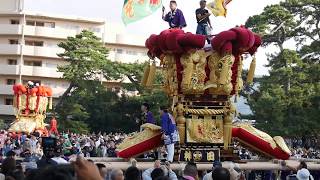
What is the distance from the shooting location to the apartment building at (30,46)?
54500 mm

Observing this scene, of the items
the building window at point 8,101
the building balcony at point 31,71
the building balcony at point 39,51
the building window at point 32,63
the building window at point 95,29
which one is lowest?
the building window at point 8,101

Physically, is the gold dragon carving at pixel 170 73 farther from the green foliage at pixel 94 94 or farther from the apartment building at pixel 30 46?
the apartment building at pixel 30 46

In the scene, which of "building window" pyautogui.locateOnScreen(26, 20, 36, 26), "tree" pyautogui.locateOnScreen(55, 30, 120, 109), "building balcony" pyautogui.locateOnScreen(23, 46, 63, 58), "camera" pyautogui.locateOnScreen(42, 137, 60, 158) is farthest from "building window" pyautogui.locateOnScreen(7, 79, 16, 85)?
"camera" pyautogui.locateOnScreen(42, 137, 60, 158)

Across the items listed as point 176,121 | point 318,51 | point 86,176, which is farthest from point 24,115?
point 86,176

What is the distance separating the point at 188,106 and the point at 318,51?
2095 cm

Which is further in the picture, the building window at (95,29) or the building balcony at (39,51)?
the building window at (95,29)

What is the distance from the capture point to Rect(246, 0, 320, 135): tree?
30.4 m

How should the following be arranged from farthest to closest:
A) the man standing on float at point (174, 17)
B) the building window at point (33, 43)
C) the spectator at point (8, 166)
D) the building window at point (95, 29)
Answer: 1. the building window at point (95, 29)
2. the building window at point (33, 43)
3. the man standing on float at point (174, 17)
4. the spectator at point (8, 166)

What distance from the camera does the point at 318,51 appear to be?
33.3 meters

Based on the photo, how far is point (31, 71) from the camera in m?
55.1

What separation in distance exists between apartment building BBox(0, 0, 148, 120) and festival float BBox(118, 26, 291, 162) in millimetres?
39218

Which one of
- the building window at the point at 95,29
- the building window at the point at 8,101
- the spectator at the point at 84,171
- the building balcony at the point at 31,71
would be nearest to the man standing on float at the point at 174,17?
the spectator at the point at 84,171

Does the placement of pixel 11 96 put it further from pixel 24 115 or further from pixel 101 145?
pixel 101 145

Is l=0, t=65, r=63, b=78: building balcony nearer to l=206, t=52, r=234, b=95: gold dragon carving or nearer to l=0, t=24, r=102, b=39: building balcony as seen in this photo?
l=0, t=24, r=102, b=39: building balcony
